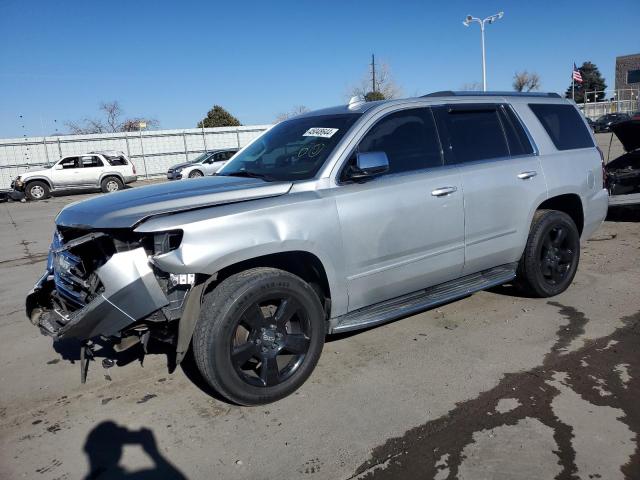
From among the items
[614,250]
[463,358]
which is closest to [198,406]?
[463,358]

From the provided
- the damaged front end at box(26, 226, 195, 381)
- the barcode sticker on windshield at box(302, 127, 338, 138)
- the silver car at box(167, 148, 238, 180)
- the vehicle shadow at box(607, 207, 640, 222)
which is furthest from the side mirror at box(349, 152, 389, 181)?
the silver car at box(167, 148, 238, 180)

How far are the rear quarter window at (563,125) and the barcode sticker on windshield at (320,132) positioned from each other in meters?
2.23

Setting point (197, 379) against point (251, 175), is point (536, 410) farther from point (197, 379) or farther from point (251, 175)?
point (251, 175)

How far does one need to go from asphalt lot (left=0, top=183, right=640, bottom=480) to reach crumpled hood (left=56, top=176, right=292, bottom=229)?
125 cm

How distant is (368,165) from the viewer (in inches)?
135

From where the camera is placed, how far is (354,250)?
351 centimetres

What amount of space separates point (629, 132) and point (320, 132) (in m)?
6.00

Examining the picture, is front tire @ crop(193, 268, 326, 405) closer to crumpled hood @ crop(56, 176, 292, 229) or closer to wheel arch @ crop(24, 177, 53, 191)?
crumpled hood @ crop(56, 176, 292, 229)

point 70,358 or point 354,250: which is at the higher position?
point 354,250

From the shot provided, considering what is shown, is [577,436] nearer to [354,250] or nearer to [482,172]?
[354,250]

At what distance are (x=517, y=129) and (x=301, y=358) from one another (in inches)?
116

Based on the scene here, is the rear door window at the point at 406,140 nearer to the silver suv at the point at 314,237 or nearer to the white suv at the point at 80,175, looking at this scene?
the silver suv at the point at 314,237

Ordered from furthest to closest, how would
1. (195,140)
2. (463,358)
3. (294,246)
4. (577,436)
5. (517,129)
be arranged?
(195,140), (517,129), (463,358), (294,246), (577,436)

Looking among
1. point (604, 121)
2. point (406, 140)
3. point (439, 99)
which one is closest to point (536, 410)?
point (406, 140)
